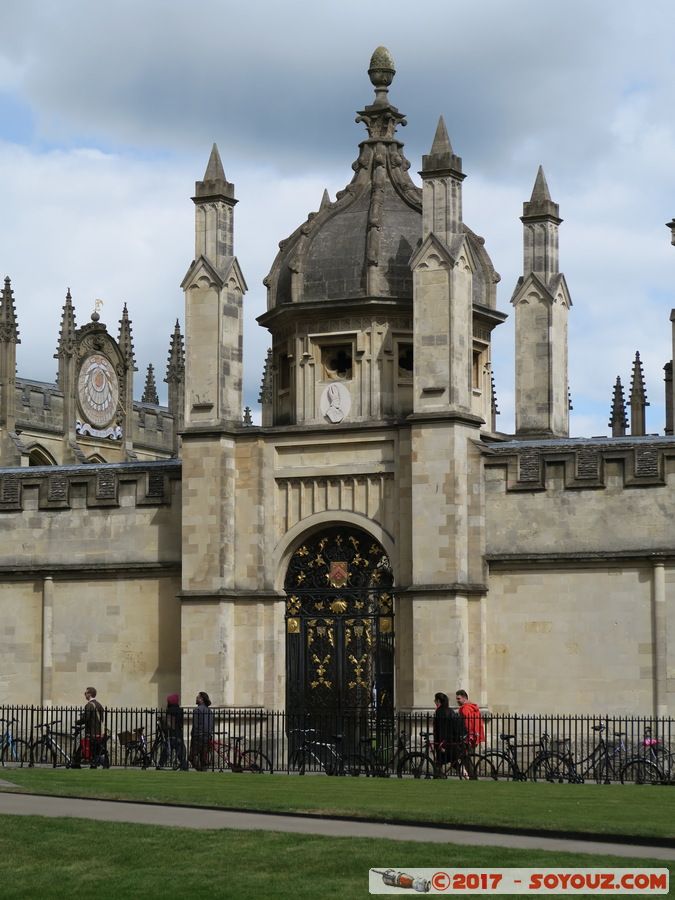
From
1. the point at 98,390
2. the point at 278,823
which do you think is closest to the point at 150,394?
the point at 98,390

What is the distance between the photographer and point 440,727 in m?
28.6

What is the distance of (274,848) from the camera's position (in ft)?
57.1

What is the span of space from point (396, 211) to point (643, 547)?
26.7 ft

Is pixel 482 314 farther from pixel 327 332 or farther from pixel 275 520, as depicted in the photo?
pixel 275 520

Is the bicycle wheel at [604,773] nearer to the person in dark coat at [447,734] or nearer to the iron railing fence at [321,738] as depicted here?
the iron railing fence at [321,738]

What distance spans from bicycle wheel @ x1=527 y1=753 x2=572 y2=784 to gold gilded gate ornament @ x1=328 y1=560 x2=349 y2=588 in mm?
5260

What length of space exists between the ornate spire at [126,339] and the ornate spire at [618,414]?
66.7ft

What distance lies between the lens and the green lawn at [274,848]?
632 inches

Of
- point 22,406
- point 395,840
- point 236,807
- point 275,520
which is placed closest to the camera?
point 395,840

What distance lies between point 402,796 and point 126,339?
48858 millimetres

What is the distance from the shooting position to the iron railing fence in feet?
95.9

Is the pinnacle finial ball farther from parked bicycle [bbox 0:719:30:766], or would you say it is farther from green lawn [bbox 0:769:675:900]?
green lawn [bbox 0:769:675:900]

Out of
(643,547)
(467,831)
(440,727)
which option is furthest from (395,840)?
(643,547)

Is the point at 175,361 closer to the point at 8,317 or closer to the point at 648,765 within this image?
the point at 8,317
